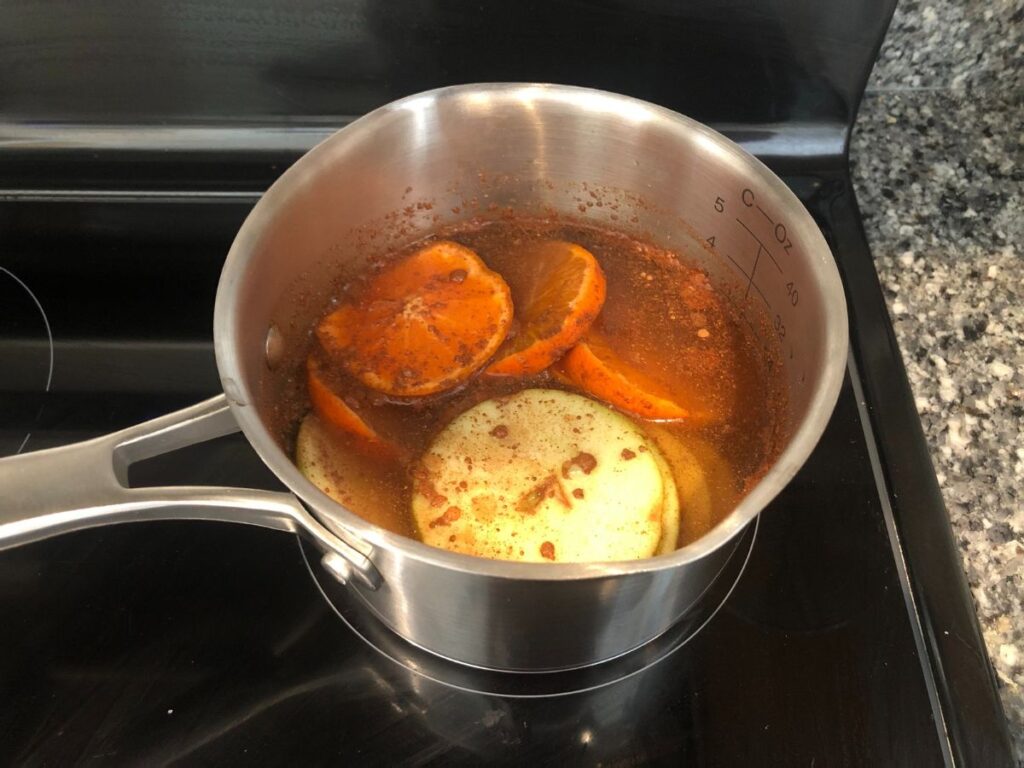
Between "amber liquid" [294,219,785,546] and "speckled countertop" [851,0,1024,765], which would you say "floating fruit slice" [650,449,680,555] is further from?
"speckled countertop" [851,0,1024,765]

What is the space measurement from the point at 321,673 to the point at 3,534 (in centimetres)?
28

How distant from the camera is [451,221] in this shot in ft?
3.31

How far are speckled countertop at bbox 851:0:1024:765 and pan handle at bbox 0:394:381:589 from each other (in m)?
0.57

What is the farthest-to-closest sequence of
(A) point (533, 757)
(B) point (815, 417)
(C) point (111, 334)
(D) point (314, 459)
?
(C) point (111, 334)
(D) point (314, 459)
(A) point (533, 757)
(B) point (815, 417)

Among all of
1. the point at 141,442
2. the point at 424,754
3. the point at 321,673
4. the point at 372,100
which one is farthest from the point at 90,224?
the point at 424,754

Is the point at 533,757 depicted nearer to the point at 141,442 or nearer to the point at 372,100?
the point at 141,442

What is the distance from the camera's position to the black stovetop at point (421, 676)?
0.70m

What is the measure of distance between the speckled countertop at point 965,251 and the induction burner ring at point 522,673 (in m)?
0.23

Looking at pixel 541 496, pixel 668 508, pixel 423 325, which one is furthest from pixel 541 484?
pixel 423 325

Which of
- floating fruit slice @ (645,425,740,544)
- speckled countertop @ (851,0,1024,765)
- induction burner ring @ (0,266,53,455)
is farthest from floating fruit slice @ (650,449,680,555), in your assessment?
induction burner ring @ (0,266,53,455)

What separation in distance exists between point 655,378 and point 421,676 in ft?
1.25

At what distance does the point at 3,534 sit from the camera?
0.60 metres

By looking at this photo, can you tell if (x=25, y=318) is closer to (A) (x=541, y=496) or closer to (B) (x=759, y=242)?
(A) (x=541, y=496)

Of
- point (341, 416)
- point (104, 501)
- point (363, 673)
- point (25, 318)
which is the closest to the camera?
point (104, 501)
